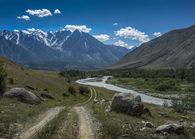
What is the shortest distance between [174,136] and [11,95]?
26.2 m

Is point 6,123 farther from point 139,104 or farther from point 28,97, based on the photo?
point 28,97

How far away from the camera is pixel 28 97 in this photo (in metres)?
43.1

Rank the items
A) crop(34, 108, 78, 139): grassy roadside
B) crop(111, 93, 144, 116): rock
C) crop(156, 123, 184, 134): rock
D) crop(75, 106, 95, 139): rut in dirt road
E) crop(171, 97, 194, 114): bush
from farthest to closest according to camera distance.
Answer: crop(171, 97, 194, 114): bush < crop(111, 93, 144, 116): rock < crop(156, 123, 184, 134): rock < crop(75, 106, 95, 139): rut in dirt road < crop(34, 108, 78, 139): grassy roadside

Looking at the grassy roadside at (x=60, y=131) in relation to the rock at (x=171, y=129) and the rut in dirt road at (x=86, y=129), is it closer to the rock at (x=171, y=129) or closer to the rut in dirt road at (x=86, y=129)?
the rut in dirt road at (x=86, y=129)

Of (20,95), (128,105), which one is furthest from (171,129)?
(20,95)

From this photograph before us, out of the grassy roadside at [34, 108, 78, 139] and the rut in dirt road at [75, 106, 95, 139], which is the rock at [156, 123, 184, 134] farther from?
the grassy roadside at [34, 108, 78, 139]

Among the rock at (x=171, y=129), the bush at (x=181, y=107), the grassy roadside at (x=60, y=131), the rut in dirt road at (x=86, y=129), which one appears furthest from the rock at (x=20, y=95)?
the bush at (x=181, y=107)

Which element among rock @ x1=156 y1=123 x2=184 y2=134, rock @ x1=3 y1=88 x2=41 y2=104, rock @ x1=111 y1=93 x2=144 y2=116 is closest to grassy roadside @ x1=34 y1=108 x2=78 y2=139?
rock @ x1=156 y1=123 x2=184 y2=134

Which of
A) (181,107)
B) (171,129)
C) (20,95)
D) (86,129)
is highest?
(20,95)

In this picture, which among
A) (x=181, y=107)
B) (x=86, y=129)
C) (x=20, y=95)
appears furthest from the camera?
(x=181, y=107)

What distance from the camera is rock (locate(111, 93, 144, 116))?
112 ft

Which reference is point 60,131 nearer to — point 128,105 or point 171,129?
point 171,129

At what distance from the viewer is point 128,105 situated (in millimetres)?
34344

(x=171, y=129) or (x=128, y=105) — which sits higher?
(x=128, y=105)
